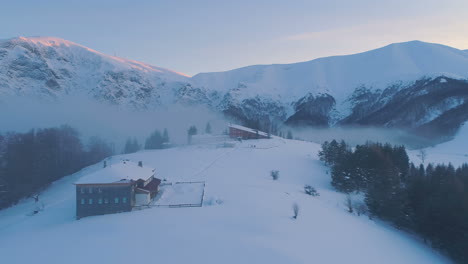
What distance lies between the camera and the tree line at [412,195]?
28453 mm

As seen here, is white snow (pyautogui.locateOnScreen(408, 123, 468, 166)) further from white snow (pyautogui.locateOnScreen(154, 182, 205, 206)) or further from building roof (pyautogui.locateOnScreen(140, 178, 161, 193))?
building roof (pyautogui.locateOnScreen(140, 178, 161, 193))

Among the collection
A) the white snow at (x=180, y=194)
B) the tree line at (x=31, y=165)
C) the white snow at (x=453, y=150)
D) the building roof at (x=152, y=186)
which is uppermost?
the white snow at (x=453, y=150)

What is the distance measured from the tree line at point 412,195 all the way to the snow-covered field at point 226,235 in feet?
6.78

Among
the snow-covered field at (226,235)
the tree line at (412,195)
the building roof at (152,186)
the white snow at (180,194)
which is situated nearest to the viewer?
the snow-covered field at (226,235)

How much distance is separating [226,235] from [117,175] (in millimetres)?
16722

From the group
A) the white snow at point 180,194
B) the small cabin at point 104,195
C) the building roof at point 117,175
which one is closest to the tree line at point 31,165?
the building roof at point 117,175

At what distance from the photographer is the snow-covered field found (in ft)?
66.2

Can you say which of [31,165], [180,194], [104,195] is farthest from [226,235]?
[31,165]

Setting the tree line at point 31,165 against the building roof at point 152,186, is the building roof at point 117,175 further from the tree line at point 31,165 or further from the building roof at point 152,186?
the tree line at point 31,165

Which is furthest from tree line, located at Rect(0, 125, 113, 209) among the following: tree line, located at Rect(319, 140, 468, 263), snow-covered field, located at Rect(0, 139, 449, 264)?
tree line, located at Rect(319, 140, 468, 263)

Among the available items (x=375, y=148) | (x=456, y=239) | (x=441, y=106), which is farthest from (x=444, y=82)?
(x=456, y=239)

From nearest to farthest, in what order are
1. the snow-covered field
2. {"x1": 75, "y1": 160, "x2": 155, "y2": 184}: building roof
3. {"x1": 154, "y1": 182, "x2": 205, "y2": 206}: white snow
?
the snow-covered field
{"x1": 75, "y1": 160, "x2": 155, "y2": 184}: building roof
{"x1": 154, "y1": 182, "x2": 205, "y2": 206}: white snow

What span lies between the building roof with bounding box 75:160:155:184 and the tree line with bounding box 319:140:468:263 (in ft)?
91.4

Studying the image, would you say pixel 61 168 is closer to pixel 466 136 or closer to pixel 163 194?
pixel 163 194
